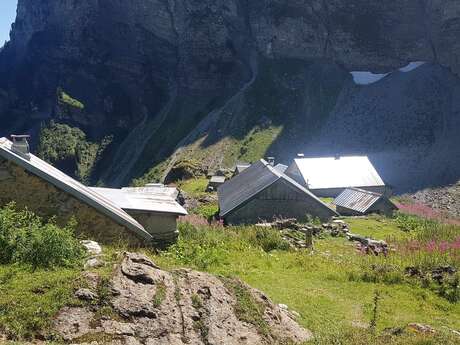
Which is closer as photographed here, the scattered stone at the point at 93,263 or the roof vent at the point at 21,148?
the scattered stone at the point at 93,263

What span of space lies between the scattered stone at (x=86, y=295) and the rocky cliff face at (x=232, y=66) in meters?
62.2

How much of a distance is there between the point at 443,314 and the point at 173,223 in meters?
8.38

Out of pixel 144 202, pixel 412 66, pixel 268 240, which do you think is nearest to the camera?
pixel 144 202

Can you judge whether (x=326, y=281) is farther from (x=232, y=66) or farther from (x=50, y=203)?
(x=232, y=66)

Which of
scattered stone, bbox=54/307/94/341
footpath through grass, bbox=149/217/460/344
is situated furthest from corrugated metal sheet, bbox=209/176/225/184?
scattered stone, bbox=54/307/94/341

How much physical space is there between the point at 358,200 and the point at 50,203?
30.6m

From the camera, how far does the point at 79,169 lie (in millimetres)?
113688

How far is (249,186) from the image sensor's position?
3294 centimetres

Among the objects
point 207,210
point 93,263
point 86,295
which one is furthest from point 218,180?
point 86,295

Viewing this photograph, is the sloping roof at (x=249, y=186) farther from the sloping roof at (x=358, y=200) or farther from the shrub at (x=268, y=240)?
the shrub at (x=268, y=240)

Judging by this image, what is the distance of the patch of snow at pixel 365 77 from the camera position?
85444 millimetres

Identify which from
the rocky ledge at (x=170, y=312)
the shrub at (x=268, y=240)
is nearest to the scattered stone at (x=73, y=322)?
the rocky ledge at (x=170, y=312)

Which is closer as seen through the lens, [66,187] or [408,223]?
[66,187]

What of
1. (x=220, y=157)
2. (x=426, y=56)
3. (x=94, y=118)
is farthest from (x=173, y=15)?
(x=426, y=56)
